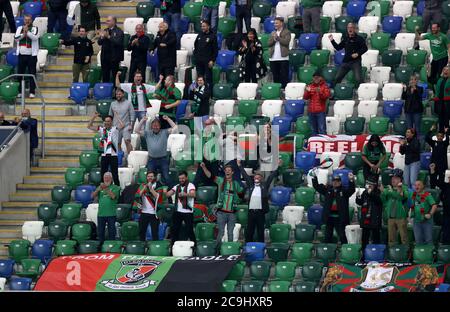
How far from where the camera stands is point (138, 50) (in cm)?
3303

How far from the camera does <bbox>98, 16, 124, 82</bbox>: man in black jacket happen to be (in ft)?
109

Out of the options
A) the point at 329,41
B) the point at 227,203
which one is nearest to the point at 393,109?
the point at 329,41

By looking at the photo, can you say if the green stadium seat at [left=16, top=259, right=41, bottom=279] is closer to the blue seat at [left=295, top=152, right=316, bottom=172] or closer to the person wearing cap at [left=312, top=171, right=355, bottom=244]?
the person wearing cap at [left=312, top=171, right=355, bottom=244]

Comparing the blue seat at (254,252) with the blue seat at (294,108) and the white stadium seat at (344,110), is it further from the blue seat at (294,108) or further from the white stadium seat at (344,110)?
the white stadium seat at (344,110)

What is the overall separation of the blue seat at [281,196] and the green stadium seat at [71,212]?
380cm

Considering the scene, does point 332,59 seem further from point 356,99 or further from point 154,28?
point 154,28

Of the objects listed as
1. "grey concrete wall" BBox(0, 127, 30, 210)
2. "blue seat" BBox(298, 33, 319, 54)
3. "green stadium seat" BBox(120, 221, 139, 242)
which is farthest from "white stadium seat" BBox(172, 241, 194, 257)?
"blue seat" BBox(298, 33, 319, 54)

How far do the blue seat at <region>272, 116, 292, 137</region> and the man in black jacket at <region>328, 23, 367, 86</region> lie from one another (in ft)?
5.62

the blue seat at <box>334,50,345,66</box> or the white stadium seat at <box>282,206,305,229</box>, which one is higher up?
the blue seat at <box>334,50,345,66</box>

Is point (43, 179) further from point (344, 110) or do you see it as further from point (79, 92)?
point (344, 110)

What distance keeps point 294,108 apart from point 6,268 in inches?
276

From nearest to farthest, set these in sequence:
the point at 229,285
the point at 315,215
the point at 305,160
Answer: the point at 229,285 → the point at 315,215 → the point at 305,160

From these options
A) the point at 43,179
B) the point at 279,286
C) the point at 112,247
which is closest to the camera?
the point at 279,286
